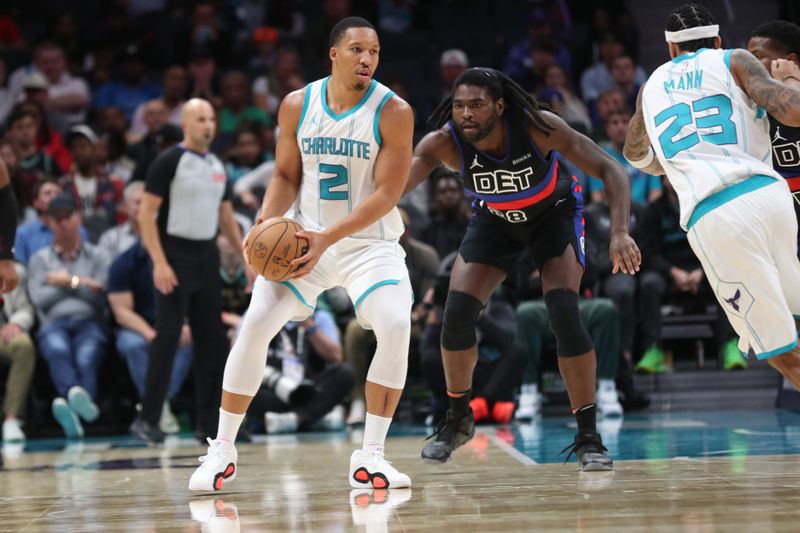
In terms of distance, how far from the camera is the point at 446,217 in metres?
10.6

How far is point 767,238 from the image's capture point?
459 centimetres

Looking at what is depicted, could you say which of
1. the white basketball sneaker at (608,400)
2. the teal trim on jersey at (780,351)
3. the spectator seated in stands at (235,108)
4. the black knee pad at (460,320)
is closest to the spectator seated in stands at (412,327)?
the white basketball sneaker at (608,400)

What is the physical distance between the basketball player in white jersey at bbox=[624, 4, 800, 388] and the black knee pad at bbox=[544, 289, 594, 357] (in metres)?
0.80

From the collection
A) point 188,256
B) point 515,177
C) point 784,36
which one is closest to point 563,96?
point 188,256

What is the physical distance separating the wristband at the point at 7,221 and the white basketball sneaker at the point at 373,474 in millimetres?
2493

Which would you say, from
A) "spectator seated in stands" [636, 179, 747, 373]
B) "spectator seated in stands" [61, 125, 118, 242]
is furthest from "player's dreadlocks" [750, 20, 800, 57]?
"spectator seated in stands" [61, 125, 118, 242]

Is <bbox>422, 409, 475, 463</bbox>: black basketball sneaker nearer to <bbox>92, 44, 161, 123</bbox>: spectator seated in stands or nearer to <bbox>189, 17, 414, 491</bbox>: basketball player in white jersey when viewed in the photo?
<bbox>189, 17, 414, 491</bbox>: basketball player in white jersey

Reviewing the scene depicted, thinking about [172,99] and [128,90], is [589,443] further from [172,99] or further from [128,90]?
[128,90]

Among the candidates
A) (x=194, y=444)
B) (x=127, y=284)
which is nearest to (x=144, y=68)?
(x=127, y=284)

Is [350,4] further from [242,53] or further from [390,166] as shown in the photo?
[390,166]

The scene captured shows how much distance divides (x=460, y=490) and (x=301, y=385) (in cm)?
461

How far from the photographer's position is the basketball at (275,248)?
481 centimetres

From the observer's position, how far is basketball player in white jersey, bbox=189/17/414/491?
502 cm

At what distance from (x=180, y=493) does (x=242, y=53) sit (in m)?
9.89
